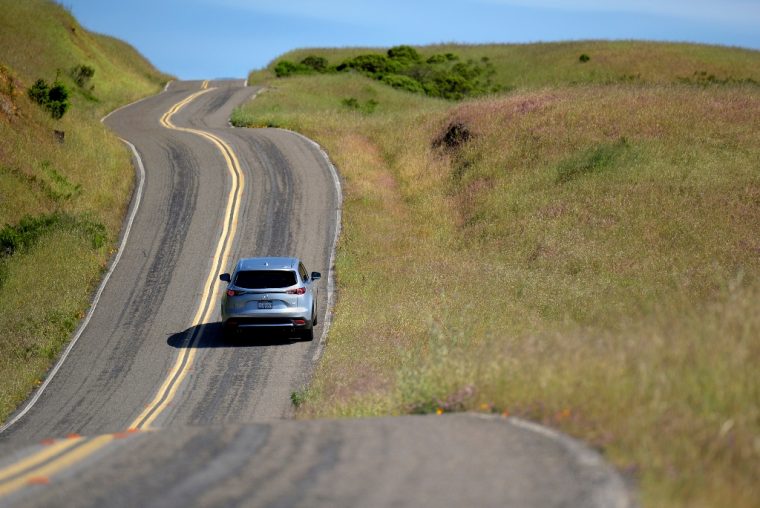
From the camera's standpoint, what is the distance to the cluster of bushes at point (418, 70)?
273 feet

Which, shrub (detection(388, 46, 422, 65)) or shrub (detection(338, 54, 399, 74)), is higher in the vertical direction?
shrub (detection(388, 46, 422, 65))

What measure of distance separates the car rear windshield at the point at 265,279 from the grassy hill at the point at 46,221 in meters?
4.77

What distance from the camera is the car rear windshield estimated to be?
70.1 ft

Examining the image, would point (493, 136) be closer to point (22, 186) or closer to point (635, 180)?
point (635, 180)

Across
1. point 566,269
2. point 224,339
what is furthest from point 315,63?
point 224,339

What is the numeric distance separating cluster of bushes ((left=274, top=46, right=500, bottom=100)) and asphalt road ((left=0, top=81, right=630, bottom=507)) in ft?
122

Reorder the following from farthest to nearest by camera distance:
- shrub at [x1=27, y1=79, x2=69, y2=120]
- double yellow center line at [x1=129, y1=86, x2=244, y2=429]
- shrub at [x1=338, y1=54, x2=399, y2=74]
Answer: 1. shrub at [x1=338, y1=54, x2=399, y2=74]
2. shrub at [x1=27, y1=79, x2=69, y2=120]
3. double yellow center line at [x1=129, y1=86, x2=244, y2=429]

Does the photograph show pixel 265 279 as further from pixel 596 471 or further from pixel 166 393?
pixel 596 471

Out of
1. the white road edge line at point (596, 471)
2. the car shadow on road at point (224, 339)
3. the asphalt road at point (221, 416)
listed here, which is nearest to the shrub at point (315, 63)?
the asphalt road at point (221, 416)

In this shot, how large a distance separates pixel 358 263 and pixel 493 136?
16.4 metres

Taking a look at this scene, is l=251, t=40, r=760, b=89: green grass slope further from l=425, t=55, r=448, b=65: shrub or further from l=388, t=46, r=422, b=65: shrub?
l=388, t=46, r=422, b=65: shrub

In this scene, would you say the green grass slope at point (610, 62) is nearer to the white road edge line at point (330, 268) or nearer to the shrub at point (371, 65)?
the shrub at point (371, 65)

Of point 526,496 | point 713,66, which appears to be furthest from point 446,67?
point 526,496

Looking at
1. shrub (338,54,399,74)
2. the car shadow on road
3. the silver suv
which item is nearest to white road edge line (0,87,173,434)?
the car shadow on road
